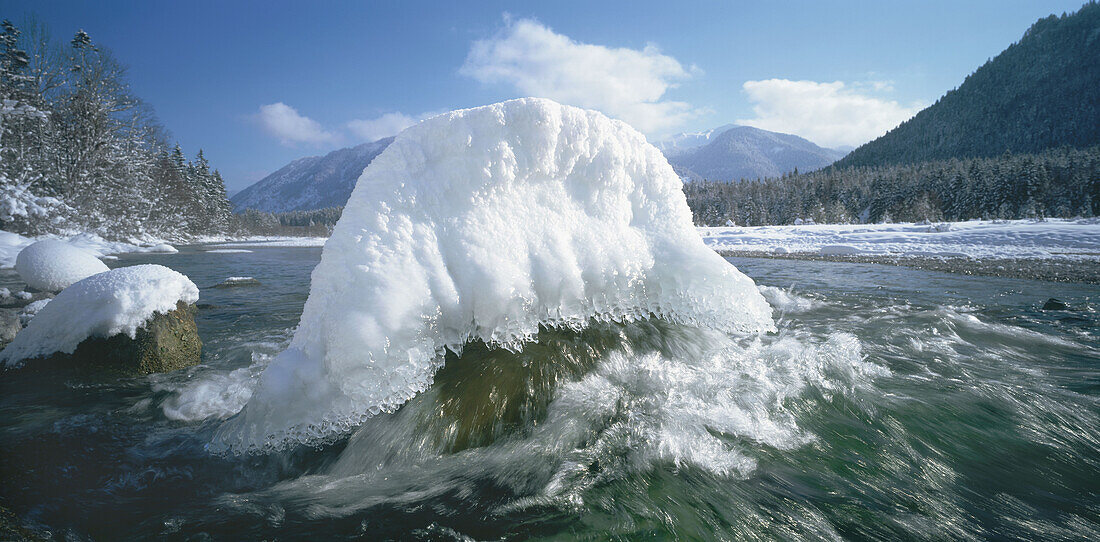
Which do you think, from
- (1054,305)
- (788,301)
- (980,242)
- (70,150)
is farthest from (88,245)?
(980,242)

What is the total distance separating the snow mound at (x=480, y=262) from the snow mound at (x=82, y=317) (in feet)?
9.49

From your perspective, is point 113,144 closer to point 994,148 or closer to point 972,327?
point 972,327

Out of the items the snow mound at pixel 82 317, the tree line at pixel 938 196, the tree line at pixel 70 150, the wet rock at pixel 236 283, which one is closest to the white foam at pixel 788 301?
the snow mound at pixel 82 317

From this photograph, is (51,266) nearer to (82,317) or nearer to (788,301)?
(82,317)

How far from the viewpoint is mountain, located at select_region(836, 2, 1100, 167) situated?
111500 mm

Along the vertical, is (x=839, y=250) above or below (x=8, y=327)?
below

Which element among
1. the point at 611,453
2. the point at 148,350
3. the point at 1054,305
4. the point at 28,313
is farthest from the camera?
the point at 1054,305

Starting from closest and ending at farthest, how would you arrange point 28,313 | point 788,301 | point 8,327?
point 8,327, point 28,313, point 788,301

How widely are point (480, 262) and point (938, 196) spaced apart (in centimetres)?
8237

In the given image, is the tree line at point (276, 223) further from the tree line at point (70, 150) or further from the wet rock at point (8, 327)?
the wet rock at point (8, 327)

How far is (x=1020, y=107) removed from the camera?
12206 cm

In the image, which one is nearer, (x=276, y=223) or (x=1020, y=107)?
(x=276, y=223)

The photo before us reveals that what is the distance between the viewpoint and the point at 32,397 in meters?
3.82

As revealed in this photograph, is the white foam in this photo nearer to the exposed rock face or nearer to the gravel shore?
the gravel shore
